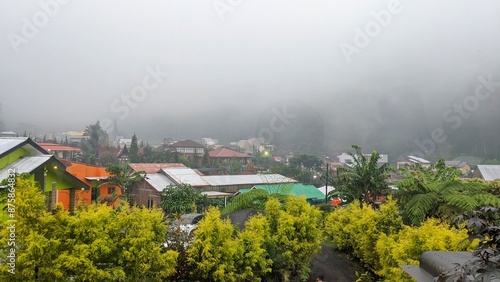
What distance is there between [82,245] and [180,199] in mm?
15956

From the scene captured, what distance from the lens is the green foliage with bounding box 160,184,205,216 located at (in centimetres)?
2005

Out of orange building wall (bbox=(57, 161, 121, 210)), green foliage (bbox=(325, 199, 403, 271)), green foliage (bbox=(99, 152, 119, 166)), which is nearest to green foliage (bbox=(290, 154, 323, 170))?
green foliage (bbox=(99, 152, 119, 166))

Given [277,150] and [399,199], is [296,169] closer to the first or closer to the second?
[399,199]

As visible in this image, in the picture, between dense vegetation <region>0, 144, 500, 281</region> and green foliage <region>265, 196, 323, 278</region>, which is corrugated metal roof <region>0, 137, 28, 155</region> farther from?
green foliage <region>265, 196, 323, 278</region>

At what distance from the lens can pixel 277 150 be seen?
10238 cm

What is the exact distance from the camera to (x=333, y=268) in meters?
10.1

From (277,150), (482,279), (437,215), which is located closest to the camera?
(482,279)

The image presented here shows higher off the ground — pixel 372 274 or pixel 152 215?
pixel 152 215

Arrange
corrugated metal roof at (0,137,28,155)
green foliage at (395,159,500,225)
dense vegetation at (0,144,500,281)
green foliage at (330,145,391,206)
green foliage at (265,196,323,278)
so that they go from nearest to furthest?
dense vegetation at (0,144,500,281) → green foliage at (265,196,323,278) → green foliage at (395,159,500,225) → corrugated metal roof at (0,137,28,155) → green foliage at (330,145,391,206)

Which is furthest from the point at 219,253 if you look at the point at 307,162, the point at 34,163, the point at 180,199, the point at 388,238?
the point at 307,162

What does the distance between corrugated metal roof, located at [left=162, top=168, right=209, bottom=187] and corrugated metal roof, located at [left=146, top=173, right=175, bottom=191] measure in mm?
402

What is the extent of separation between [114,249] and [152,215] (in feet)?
2.45

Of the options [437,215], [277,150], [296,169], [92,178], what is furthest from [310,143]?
[437,215]

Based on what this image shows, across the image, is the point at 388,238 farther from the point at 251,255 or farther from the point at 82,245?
the point at 82,245
